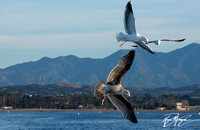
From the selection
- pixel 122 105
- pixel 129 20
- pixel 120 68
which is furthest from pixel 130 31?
pixel 122 105

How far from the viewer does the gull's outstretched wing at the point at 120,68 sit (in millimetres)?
15375

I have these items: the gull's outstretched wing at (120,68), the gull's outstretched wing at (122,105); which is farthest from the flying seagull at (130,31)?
the gull's outstretched wing at (122,105)

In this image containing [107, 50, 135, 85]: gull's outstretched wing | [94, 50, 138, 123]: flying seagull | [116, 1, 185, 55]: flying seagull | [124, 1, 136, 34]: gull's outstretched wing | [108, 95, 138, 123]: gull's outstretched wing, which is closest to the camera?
[107, 50, 135, 85]: gull's outstretched wing

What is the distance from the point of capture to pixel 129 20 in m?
17.7

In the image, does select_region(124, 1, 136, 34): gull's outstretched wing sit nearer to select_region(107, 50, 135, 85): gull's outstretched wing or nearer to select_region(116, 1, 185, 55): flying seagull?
select_region(116, 1, 185, 55): flying seagull

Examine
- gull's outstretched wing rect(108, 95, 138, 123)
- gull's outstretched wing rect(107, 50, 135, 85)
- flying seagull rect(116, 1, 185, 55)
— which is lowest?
gull's outstretched wing rect(108, 95, 138, 123)

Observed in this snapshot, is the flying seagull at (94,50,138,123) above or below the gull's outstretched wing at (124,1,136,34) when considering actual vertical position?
below

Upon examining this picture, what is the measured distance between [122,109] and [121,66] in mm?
2210

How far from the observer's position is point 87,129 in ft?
599

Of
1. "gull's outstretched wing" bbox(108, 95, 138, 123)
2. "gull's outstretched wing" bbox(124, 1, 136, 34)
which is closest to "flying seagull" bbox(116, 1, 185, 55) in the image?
"gull's outstretched wing" bbox(124, 1, 136, 34)

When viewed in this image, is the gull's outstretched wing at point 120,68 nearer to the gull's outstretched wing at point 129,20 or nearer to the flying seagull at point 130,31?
the flying seagull at point 130,31

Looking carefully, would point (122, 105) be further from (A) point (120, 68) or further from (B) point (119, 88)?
(A) point (120, 68)

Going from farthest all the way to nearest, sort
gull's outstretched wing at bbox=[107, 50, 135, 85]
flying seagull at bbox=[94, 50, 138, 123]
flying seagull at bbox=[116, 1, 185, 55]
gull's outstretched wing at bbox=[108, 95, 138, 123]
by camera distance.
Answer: flying seagull at bbox=[116, 1, 185, 55] → gull's outstretched wing at bbox=[108, 95, 138, 123] → flying seagull at bbox=[94, 50, 138, 123] → gull's outstretched wing at bbox=[107, 50, 135, 85]

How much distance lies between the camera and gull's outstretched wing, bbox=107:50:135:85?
1538 cm
